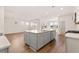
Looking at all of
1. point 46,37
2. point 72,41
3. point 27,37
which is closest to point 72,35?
point 72,41

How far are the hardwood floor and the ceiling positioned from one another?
0.89 ft

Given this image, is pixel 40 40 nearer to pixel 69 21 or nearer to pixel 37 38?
pixel 37 38

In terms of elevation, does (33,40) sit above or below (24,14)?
below

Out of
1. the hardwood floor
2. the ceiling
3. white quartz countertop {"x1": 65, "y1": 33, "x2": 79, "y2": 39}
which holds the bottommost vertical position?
the hardwood floor

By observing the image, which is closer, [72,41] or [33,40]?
[33,40]

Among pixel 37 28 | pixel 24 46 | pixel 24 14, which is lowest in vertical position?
pixel 24 46

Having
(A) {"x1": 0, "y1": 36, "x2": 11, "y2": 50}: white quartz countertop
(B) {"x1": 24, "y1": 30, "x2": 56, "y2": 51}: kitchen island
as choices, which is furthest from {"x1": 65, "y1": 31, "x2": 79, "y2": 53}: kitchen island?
(A) {"x1": 0, "y1": 36, "x2": 11, "y2": 50}: white quartz countertop

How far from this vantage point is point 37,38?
4.58ft

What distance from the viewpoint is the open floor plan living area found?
1.41 m

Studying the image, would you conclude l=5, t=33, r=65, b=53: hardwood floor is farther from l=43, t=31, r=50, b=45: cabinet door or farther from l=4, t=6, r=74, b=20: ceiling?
l=4, t=6, r=74, b=20: ceiling

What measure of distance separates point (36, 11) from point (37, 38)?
1.22ft

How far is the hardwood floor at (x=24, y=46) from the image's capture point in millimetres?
1402
